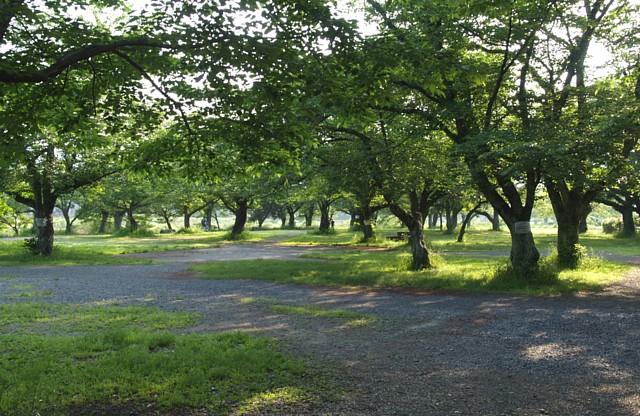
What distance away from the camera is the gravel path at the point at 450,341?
447 cm

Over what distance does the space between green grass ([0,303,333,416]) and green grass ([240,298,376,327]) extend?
6.76 ft

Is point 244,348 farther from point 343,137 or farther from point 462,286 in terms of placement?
point 343,137

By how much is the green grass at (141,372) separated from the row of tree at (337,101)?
245 centimetres

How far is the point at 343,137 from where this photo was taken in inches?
649

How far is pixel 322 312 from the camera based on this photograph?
8820 millimetres

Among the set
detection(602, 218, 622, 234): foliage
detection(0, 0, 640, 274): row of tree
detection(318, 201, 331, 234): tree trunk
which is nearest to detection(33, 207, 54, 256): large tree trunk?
detection(0, 0, 640, 274): row of tree

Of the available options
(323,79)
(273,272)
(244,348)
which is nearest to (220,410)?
(244,348)

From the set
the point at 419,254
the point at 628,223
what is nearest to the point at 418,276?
the point at 419,254

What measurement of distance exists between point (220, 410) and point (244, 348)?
187 centimetres

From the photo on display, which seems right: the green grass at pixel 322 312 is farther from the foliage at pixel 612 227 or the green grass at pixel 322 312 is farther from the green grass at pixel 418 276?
the foliage at pixel 612 227

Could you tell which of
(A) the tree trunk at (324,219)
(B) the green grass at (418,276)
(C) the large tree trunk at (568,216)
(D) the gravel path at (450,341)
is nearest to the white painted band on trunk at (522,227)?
(B) the green grass at (418,276)

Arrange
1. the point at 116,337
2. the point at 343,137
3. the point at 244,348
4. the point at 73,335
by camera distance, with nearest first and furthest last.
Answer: the point at 244,348, the point at 116,337, the point at 73,335, the point at 343,137

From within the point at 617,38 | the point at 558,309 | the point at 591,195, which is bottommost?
the point at 558,309

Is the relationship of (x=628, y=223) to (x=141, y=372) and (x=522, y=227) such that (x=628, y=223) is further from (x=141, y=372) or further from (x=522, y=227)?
(x=141, y=372)
